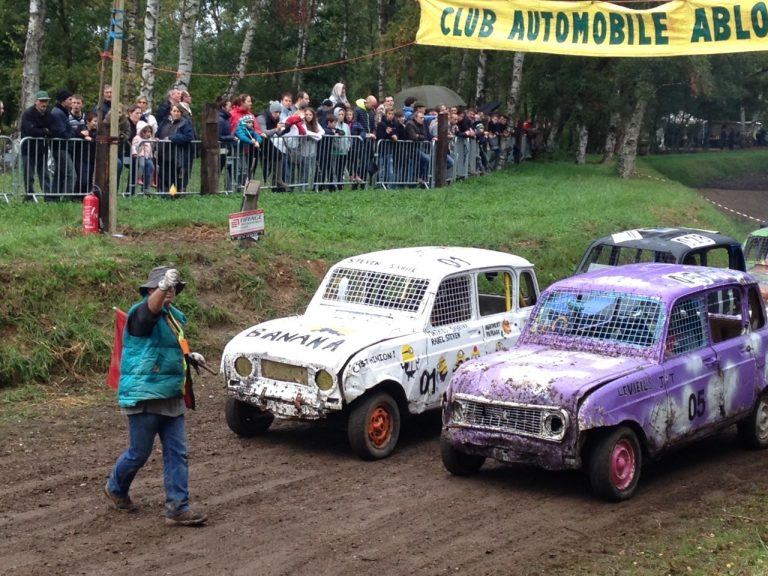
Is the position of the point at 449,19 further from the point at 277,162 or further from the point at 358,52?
the point at 358,52

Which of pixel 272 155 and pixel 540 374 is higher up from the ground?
pixel 272 155

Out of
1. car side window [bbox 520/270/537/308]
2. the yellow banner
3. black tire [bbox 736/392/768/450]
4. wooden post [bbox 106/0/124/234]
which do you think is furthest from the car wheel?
wooden post [bbox 106/0/124/234]

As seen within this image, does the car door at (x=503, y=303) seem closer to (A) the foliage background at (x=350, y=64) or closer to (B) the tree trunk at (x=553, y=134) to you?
(A) the foliage background at (x=350, y=64)

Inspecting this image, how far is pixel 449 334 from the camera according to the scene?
1109 cm

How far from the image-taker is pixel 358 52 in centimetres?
5162

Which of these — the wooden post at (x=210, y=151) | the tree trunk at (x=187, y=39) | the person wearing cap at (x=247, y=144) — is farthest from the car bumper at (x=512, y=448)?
the tree trunk at (x=187, y=39)

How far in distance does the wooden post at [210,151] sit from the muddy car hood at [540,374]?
10.8 meters

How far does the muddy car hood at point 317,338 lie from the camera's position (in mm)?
10078

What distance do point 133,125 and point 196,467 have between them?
10993 millimetres

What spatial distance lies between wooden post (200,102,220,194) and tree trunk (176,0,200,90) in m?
6.24

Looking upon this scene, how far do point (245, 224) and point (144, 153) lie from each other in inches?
153

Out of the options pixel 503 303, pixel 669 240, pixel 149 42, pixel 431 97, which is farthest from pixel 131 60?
pixel 503 303

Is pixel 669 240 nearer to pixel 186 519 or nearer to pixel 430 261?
pixel 430 261

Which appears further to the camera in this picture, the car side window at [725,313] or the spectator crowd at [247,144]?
the spectator crowd at [247,144]
